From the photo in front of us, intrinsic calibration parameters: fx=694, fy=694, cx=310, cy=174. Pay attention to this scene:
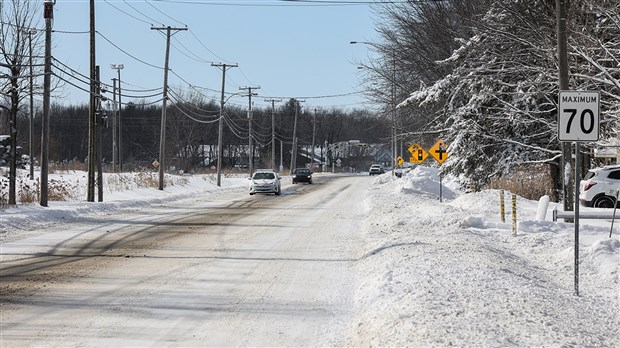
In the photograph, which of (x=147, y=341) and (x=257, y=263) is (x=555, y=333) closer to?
(x=147, y=341)

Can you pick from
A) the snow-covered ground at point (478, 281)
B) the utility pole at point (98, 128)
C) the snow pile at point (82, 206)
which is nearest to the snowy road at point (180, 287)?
the snow-covered ground at point (478, 281)

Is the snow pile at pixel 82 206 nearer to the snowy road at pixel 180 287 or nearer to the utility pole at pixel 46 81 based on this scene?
the utility pole at pixel 46 81

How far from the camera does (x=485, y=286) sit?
9188mm

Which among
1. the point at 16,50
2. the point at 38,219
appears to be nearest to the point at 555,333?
the point at 38,219

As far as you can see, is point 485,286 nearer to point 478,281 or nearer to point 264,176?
point 478,281

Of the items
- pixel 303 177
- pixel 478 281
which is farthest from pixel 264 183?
pixel 478 281

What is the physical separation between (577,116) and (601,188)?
612 inches

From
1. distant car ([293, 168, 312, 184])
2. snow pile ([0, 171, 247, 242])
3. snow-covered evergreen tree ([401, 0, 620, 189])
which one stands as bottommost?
snow pile ([0, 171, 247, 242])

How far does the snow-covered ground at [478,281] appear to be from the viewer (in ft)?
22.4

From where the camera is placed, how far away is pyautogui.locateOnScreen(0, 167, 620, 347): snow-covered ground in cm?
682

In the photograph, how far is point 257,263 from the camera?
1266cm

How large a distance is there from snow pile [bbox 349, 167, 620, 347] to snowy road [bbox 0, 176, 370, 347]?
606mm

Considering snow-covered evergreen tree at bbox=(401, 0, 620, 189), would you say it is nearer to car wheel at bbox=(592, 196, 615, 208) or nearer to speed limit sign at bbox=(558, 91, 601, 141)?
car wheel at bbox=(592, 196, 615, 208)

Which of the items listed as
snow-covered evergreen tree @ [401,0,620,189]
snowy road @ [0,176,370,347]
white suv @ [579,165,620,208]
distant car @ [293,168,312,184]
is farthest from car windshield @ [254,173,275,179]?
snowy road @ [0,176,370,347]
